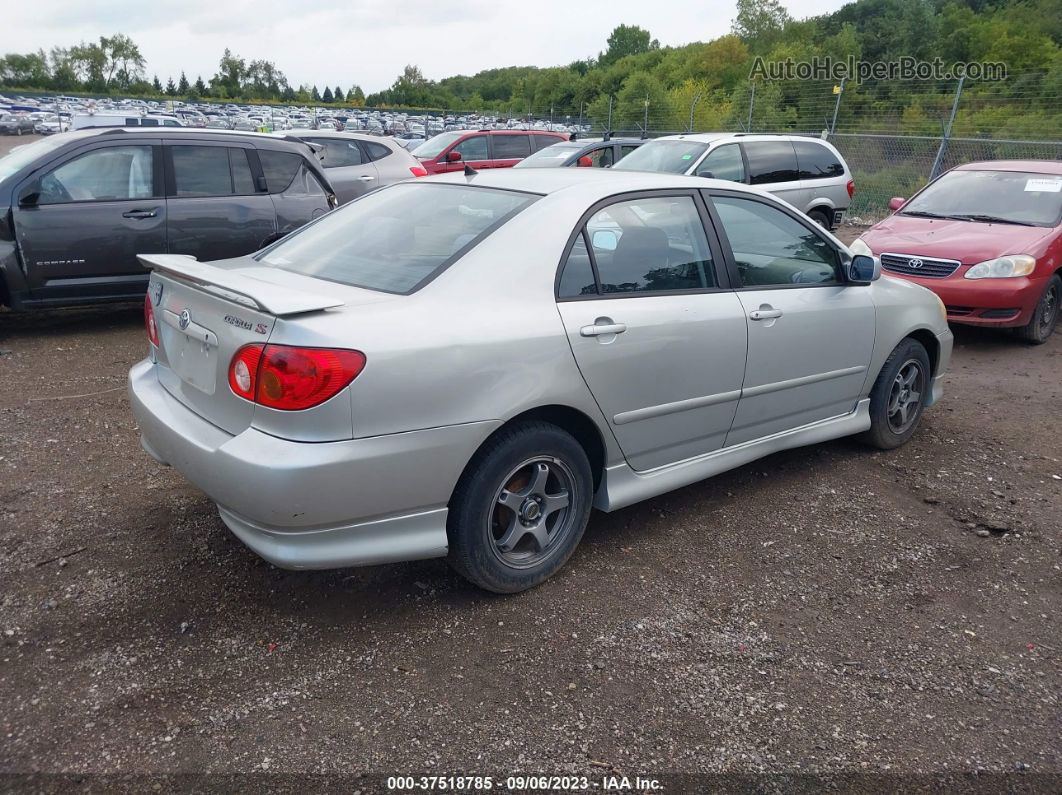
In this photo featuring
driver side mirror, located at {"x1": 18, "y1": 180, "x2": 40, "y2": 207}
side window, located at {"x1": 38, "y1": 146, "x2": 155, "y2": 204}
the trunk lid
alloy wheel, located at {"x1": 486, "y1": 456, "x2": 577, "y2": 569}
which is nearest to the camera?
the trunk lid

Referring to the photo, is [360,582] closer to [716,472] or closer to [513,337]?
[513,337]

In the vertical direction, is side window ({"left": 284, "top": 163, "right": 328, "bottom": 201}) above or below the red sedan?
above

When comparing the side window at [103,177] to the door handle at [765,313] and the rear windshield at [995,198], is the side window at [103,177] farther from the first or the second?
the rear windshield at [995,198]

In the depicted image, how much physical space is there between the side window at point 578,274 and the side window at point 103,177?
512cm

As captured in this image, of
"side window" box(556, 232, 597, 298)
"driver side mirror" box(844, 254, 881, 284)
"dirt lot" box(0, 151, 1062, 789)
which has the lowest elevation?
"dirt lot" box(0, 151, 1062, 789)

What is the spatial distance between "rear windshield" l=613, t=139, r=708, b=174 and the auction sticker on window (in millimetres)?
3629

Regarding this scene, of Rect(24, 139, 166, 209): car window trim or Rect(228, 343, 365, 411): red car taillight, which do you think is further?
Rect(24, 139, 166, 209): car window trim

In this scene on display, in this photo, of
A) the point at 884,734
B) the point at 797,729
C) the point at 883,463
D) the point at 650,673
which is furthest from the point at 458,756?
the point at 883,463

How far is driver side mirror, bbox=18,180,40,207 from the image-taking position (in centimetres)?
646

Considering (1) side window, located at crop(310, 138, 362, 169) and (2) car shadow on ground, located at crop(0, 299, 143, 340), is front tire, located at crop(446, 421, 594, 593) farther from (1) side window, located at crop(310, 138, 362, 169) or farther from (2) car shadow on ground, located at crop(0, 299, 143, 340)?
(1) side window, located at crop(310, 138, 362, 169)

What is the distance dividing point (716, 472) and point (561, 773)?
6.16ft

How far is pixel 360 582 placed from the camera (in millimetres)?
3412

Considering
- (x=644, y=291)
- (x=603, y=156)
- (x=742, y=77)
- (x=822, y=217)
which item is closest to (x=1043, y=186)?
(x=822, y=217)

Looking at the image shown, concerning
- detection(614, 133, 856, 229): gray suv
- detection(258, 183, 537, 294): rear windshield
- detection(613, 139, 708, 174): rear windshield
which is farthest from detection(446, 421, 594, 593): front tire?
detection(613, 139, 708, 174): rear windshield
